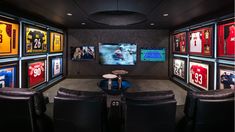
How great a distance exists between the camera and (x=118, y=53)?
7.12 m

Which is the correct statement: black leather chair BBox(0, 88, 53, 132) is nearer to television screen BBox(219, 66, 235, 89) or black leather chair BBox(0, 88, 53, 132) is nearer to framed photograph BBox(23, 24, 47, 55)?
framed photograph BBox(23, 24, 47, 55)

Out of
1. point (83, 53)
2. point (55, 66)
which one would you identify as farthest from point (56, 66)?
point (83, 53)

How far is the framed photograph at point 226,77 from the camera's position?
10.7 feet

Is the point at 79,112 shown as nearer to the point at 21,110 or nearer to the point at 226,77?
the point at 21,110

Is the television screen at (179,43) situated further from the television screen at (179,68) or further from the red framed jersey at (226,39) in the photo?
the red framed jersey at (226,39)

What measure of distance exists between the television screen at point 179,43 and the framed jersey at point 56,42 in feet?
16.3

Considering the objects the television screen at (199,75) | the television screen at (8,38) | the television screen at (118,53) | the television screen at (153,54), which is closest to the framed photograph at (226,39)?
the television screen at (199,75)

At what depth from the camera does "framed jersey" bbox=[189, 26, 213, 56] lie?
13.5 ft

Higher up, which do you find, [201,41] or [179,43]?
[179,43]

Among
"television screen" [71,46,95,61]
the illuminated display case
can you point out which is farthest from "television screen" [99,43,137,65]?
the illuminated display case

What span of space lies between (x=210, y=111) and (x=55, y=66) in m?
5.70

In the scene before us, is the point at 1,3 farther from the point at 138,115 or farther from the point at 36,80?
the point at 138,115

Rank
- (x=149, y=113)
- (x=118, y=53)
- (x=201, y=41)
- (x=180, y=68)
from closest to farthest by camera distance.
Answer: (x=149, y=113)
(x=201, y=41)
(x=180, y=68)
(x=118, y=53)

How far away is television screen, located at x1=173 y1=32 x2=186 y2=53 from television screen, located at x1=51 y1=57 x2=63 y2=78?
501 cm
